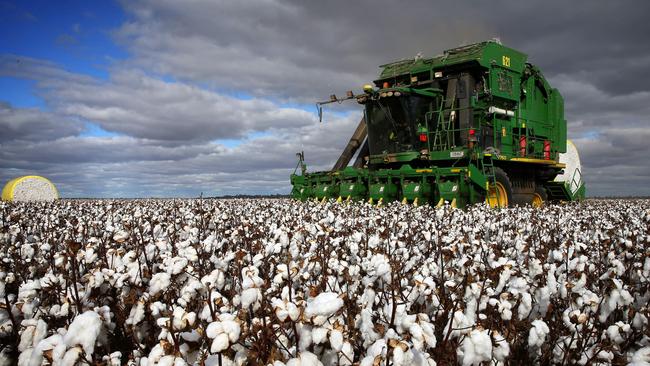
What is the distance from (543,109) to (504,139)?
13.8ft

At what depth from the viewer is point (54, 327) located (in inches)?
122

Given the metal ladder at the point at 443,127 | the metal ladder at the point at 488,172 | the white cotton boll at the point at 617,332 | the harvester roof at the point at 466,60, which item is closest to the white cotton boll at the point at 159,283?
the white cotton boll at the point at 617,332

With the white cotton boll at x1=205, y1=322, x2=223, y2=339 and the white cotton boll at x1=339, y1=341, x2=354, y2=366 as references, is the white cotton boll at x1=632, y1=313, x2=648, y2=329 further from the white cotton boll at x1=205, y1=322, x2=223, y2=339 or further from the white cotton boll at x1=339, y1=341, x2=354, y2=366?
the white cotton boll at x1=205, y1=322, x2=223, y2=339

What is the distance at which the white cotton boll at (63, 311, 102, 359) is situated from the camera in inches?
79.7

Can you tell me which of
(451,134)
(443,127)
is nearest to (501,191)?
(451,134)

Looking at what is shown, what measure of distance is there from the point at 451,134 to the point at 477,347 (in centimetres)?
1446

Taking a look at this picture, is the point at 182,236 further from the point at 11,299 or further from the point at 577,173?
the point at 577,173

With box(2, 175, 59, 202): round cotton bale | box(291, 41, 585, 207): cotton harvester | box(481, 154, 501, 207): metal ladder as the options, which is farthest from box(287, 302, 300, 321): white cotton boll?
box(2, 175, 59, 202): round cotton bale

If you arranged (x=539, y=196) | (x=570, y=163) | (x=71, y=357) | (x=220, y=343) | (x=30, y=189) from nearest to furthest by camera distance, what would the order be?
(x=220, y=343), (x=71, y=357), (x=539, y=196), (x=30, y=189), (x=570, y=163)

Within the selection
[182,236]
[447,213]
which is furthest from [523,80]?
[182,236]

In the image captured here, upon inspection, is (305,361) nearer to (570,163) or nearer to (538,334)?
(538,334)

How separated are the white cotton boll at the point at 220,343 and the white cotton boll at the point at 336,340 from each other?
1.54 ft

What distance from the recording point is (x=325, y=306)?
1.98m

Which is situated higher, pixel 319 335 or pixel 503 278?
pixel 319 335
